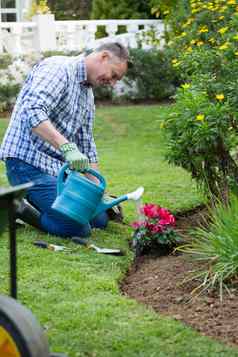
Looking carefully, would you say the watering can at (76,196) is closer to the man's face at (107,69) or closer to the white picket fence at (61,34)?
the man's face at (107,69)

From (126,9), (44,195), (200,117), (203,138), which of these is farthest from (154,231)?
(126,9)

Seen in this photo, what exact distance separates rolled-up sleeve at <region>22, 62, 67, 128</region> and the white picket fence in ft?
27.8

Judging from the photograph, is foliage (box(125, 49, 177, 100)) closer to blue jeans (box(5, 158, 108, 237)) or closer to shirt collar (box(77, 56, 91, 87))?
shirt collar (box(77, 56, 91, 87))

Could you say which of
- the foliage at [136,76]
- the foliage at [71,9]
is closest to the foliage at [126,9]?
the foliage at [136,76]

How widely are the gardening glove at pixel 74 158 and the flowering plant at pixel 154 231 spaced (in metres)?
0.47

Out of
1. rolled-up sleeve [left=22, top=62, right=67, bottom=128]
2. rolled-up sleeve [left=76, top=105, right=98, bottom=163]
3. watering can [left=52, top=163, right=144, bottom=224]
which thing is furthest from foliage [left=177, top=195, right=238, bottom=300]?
rolled-up sleeve [left=76, top=105, right=98, bottom=163]

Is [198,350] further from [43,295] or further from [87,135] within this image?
[87,135]

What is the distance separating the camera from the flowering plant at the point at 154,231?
4961 mm

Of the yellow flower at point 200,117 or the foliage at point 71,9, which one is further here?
the foliage at point 71,9

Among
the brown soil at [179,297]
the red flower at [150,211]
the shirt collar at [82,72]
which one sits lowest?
the brown soil at [179,297]

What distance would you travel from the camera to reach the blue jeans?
17.5 ft

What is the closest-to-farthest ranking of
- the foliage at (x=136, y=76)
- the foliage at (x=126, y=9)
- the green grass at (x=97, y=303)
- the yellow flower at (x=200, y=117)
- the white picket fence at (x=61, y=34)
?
the green grass at (x=97, y=303) → the yellow flower at (x=200, y=117) → the foliage at (x=136, y=76) → the white picket fence at (x=61, y=34) → the foliage at (x=126, y=9)

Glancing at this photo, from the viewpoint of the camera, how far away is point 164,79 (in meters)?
13.4

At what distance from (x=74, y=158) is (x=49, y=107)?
512 millimetres
